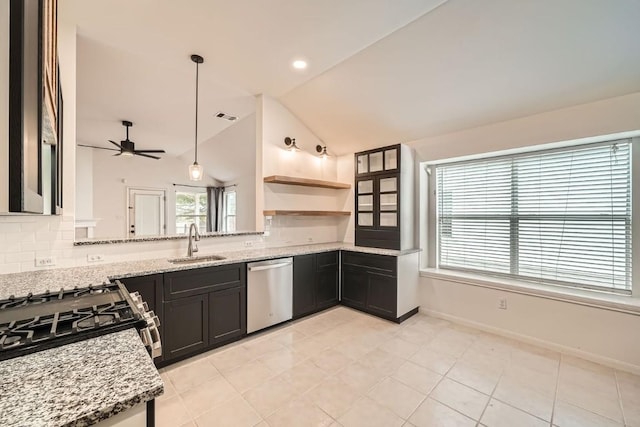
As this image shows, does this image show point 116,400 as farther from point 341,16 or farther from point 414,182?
point 414,182

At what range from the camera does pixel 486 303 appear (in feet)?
Result: 10.7

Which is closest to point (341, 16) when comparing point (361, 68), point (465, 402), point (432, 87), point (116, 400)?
point (361, 68)

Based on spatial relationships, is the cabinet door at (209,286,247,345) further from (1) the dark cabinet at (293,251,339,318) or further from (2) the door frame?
(2) the door frame

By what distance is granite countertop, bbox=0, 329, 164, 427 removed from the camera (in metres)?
0.63

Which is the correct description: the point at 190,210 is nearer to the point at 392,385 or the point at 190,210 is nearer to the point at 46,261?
the point at 46,261

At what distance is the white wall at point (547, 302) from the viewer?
2459mm

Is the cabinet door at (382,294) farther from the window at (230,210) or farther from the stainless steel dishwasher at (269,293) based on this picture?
the window at (230,210)

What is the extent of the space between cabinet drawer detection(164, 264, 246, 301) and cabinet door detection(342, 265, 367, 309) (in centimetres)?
158

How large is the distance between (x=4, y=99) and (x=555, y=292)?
393 cm

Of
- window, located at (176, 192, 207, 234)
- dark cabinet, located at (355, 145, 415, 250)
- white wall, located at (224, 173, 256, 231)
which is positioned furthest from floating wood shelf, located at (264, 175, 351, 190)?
window, located at (176, 192, 207, 234)

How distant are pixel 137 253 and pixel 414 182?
3465mm

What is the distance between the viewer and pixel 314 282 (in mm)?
3699

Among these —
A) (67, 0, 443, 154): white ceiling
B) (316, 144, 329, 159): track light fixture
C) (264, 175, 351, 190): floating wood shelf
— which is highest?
(67, 0, 443, 154): white ceiling

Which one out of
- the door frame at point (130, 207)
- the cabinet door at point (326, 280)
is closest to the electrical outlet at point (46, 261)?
the cabinet door at point (326, 280)
